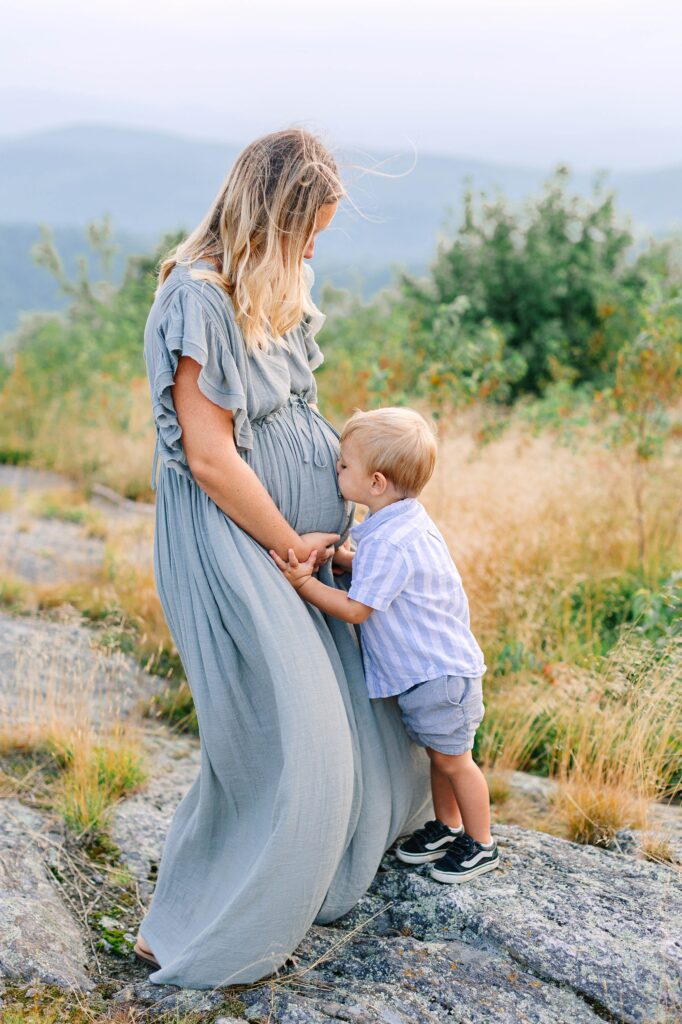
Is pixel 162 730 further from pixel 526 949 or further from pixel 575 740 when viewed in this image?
pixel 526 949

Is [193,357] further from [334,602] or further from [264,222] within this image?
[334,602]

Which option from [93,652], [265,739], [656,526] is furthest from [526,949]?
[656,526]

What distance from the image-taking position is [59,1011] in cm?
222

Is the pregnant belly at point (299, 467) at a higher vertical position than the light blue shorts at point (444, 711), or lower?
higher

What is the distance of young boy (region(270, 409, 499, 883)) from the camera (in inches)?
92.1

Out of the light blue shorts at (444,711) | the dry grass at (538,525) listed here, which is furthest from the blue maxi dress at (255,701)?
the dry grass at (538,525)

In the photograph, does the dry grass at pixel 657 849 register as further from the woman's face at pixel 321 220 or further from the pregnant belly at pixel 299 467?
the woman's face at pixel 321 220

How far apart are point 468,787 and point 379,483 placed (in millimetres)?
878

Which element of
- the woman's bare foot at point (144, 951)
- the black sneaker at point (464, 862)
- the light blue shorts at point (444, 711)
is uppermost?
the light blue shorts at point (444, 711)

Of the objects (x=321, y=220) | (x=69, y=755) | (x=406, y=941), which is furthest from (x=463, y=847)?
(x=321, y=220)

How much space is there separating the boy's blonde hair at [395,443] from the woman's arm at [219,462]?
0.89 feet

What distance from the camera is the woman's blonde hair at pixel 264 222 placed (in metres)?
2.21

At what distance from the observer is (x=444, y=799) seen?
2.70 metres

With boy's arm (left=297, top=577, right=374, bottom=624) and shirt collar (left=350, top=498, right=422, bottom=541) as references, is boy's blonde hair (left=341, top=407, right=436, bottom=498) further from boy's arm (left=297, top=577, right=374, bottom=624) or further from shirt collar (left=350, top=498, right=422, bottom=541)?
boy's arm (left=297, top=577, right=374, bottom=624)
